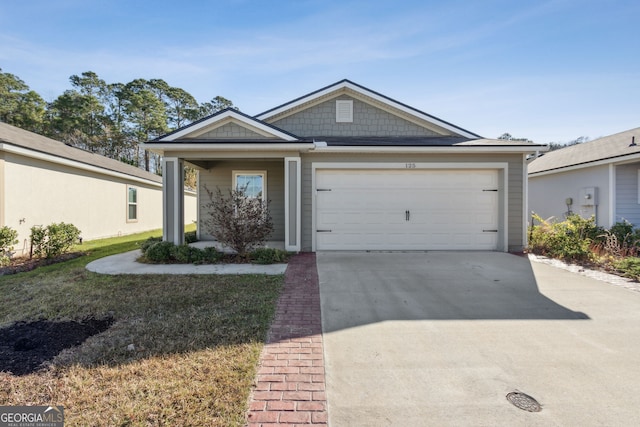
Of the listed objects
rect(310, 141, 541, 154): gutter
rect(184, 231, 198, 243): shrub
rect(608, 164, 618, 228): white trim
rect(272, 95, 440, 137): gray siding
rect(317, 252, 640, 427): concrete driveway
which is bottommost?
rect(317, 252, 640, 427): concrete driveway

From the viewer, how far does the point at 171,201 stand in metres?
8.48

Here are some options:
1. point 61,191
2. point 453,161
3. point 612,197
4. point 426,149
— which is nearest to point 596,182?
point 612,197

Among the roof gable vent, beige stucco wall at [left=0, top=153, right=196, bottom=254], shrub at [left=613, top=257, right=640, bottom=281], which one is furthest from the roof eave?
beige stucco wall at [left=0, top=153, right=196, bottom=254]

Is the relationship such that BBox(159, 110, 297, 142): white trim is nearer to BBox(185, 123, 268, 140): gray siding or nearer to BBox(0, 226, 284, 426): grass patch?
BBox(185, 123, 268, 140): gray siding

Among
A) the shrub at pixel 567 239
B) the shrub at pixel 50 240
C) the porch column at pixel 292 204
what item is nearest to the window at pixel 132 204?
the shrub at pixel 50 240

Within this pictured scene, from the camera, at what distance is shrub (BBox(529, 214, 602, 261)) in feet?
25.5

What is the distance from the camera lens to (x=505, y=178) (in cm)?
892

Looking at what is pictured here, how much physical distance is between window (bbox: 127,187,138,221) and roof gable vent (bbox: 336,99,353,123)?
11660 millimetres

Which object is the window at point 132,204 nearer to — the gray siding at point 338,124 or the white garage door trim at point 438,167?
the gray siding at point 338,124

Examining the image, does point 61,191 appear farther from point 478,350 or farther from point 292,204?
point 478,350

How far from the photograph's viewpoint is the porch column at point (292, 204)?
8.65 m

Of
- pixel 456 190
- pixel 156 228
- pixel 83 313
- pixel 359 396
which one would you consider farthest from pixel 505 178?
pixel 156 228

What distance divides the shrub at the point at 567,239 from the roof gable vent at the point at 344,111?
7.09 meters

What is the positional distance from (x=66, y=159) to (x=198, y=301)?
10005 millimetres
